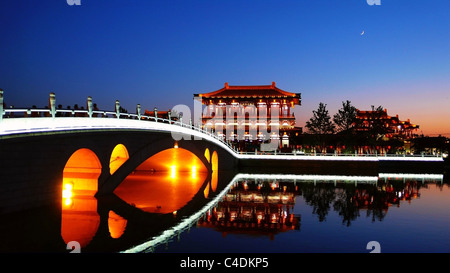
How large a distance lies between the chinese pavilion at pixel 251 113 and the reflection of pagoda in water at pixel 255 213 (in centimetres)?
3546

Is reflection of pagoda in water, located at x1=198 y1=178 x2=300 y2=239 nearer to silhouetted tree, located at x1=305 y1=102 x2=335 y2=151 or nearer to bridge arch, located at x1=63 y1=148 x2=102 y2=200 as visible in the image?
bridge arch, located at x1=63 y1=148 x2=102 y2=200

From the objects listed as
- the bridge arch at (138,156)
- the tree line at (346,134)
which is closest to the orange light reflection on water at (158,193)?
the bridge arch at (138,156)

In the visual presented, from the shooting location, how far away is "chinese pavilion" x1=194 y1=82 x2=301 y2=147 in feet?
197

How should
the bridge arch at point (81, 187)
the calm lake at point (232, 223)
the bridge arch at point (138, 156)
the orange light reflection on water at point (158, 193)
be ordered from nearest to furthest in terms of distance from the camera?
the calm lake at point (232, 223)
the bridge arch at point (81, 187)
the orange light reflection on water at point (158, 193)
the bridge arch at point (138, 156)

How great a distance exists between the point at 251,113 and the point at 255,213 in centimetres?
4558

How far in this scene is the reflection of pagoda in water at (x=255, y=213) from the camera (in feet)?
44.5

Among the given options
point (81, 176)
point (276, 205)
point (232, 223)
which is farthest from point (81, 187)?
point (276, 205)

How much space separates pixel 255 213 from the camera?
16516 millimetres

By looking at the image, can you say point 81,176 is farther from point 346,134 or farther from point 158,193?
point 346,134

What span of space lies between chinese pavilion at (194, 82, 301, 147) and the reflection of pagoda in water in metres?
35.5

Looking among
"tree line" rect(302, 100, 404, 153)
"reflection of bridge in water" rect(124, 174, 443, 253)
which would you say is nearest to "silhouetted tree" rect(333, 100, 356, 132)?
"tree line" rect(302, 100, 404, 153)

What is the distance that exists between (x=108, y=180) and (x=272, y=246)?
33.5ft

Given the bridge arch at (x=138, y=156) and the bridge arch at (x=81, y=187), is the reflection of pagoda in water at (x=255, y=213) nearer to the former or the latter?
the bridge arch at (x=81, y=187)
